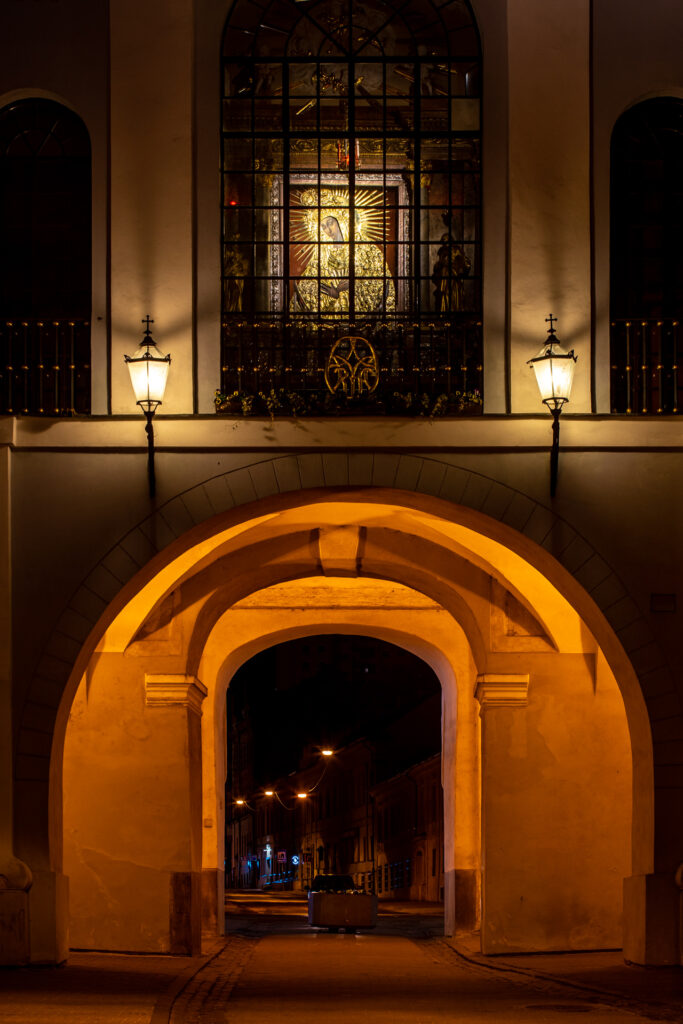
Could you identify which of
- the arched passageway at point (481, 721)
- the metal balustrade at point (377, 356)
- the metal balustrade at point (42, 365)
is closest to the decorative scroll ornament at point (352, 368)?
the metal balustrade at point (377, 356)

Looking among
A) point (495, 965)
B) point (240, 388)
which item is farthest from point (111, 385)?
point (495, 965)

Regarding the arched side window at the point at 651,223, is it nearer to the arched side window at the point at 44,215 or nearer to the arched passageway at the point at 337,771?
the arched side window at the point at 44,215

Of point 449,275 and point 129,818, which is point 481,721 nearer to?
point 129,818

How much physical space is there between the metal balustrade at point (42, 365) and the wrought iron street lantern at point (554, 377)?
15.6 ft

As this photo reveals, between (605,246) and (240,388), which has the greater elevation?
(605,246)

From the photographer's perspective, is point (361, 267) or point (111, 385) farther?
point (361, 267)

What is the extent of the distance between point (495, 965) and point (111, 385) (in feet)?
25.4

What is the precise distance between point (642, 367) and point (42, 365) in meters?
6.24

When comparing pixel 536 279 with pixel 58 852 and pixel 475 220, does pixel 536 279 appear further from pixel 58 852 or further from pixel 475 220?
pixel 58 852

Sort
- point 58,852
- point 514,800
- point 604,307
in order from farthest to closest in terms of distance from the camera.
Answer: point 514,800 → point 604,307 → point 58,852

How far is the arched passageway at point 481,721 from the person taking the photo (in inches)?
848

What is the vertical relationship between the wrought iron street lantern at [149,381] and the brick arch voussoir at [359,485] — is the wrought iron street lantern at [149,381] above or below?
above

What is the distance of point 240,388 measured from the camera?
18.6 metres

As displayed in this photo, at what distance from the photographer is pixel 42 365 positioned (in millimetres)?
18828
